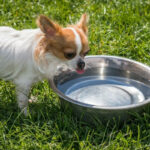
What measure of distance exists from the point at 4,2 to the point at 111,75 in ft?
8.16

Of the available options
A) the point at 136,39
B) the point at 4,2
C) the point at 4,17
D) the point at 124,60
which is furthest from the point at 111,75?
the point at 4,2

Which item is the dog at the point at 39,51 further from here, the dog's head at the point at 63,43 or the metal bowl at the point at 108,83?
the metal bowl at the point at 108,83

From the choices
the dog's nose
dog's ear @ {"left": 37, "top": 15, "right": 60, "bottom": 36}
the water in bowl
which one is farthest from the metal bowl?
dog's ear @ {"left": 37, "top": 15, "right": 60, "bottom": 36}

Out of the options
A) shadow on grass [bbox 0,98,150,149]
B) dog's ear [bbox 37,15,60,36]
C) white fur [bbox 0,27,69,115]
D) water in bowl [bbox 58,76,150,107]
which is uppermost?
dog's ear [bbox 37,15,60,36]

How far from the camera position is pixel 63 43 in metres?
2.95

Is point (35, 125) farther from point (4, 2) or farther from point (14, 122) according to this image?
point (4, 2)

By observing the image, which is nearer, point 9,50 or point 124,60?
point 9,50

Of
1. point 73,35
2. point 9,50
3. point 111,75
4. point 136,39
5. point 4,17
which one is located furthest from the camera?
point 4,17

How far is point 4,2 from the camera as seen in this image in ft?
17.5

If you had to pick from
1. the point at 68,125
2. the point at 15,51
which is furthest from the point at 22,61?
the point at 68,125

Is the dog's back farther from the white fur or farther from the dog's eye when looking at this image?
the dog's eye

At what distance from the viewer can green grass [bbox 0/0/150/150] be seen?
298 cm

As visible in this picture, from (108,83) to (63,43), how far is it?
1.13m

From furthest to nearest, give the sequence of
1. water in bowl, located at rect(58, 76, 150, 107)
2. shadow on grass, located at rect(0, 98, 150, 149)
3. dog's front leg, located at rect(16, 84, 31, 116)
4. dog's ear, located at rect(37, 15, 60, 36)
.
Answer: water in bowl, located at rect(58, 76, 150, 107)
dog's front leg, located at rect(16, 84, 31, 116)
shadow on grass, located at rect(0, 98, 150, 149)
dog's ear, located at rect(37, 15, 60, 36)
